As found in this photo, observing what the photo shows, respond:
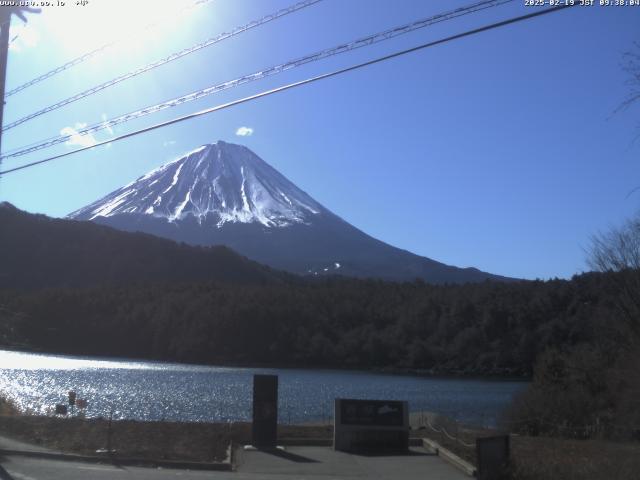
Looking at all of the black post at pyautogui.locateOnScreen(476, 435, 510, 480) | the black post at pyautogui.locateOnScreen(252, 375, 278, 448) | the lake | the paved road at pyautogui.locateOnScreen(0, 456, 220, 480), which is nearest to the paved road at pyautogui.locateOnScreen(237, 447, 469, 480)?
the black post at pyautogui.locateOnScreen(252, 375, 278, 448)

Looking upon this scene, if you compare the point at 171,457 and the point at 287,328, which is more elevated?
the point at 287,328

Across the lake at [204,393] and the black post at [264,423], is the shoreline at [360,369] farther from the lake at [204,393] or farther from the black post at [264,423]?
the black post at [264,423]

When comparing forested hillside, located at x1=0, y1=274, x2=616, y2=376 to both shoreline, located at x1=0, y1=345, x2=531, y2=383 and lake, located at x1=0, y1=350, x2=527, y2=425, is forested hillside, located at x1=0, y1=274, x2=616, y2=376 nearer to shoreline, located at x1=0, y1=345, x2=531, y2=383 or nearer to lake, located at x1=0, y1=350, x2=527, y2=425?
shoreline, located at x1=0, y1=345, x2=531, y2=383

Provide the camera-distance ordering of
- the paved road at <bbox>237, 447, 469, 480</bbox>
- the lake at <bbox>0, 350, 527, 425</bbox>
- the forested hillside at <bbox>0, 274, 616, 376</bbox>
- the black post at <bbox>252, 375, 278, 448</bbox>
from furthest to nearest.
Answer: the forested hillside at <bbox>0, 274, 616, 376</bbox> → the lake at <bbox>0, 350, 527, 425</bbox> → the black post at <bbox>252, 375, 278, 448</bbox> → the paved road at <bbox>237, 447, 469, 480</bbox>

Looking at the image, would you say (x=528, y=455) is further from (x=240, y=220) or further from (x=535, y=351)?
(x=240, y=220)

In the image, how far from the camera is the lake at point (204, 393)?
37125mm

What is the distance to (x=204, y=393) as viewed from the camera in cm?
4616

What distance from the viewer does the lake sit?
122ft

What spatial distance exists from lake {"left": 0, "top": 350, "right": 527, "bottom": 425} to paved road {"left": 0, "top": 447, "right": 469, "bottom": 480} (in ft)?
46.4

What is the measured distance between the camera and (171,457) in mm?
17875

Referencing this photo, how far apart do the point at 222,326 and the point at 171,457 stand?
74.4 meters

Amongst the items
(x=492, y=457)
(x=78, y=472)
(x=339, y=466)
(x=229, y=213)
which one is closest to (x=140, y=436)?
(x=78, y=472)

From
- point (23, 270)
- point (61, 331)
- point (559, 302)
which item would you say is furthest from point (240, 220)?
point (559, 302)

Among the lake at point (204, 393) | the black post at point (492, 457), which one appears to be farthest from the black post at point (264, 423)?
the lake at point (204, 393)
